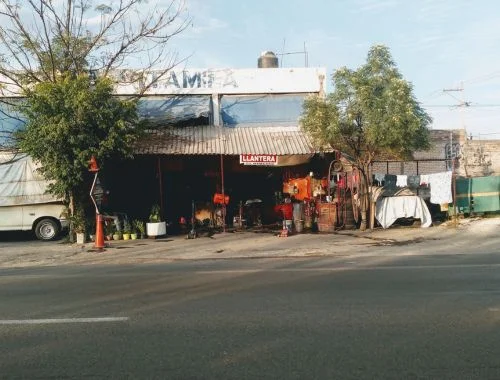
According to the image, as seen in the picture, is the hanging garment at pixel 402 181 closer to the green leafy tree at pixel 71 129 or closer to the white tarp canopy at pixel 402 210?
the white tarp canopy at pixel 402 210

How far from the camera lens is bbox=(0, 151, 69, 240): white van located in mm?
17766

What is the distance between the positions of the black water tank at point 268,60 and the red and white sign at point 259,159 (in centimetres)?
647

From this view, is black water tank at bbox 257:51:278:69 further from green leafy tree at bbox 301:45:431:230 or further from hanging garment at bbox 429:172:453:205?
hanging garment at bbox 429:172:453:205

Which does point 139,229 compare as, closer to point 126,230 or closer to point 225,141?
point 126,230

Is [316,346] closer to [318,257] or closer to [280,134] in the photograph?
[318,257]

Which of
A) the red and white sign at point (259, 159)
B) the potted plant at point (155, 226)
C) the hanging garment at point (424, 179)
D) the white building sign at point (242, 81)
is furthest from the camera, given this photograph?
the white building sign at point (242, 81)

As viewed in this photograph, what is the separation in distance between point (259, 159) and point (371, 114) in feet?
12.5

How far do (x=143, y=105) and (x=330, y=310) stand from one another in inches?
607

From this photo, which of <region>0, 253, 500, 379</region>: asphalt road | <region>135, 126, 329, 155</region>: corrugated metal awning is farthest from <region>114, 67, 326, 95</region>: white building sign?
<region>0, 253, 500, 379</region>: asphalt road

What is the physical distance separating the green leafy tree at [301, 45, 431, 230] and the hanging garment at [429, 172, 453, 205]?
198 centimetres

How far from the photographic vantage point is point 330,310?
21.7ft

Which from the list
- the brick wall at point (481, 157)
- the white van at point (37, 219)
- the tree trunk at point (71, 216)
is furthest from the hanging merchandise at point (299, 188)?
the brick wall at point (481, 157)

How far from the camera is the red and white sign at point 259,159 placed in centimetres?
1741

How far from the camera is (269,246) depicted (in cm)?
1459
